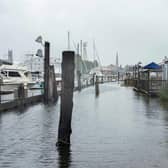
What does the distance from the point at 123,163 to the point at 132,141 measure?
2.33 metres

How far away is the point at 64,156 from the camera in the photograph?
26.7ft

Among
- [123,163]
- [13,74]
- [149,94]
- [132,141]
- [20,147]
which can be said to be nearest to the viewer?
[123,163]

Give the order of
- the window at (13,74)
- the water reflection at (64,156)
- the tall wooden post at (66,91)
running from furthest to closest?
1. the window at (13,74)
2. the tall wooden post at (66,91)
3. the water reflection at (64,156)

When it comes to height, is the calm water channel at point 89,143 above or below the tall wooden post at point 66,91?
below

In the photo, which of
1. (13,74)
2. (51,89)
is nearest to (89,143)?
(51,89)

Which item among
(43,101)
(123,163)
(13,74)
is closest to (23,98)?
(43,101)

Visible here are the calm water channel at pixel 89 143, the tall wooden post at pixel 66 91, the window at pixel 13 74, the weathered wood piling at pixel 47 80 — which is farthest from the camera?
the window at pixel 13 74

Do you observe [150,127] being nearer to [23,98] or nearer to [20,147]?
[20,147]

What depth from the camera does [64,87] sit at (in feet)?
30.2

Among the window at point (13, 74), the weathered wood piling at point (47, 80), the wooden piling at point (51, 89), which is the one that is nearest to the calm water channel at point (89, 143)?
the weathered wood piling at point (47, 80)

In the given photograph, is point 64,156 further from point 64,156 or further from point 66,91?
point 66,91

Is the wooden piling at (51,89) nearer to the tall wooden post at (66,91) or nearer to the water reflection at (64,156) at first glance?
the tall wooden post at (66,91)

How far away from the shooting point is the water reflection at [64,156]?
295 inches

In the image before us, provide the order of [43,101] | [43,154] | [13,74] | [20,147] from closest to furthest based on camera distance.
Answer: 1. [43,154]
2. [20,147]
3. [43,101]
4. [13,74]
